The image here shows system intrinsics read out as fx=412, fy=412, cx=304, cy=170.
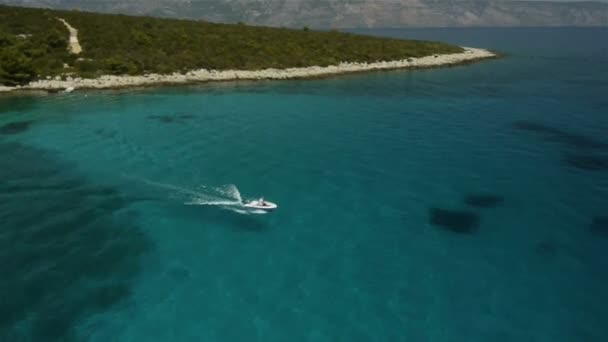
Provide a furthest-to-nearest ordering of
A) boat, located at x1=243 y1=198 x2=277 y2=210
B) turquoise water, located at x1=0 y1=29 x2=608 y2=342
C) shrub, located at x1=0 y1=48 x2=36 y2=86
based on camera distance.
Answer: shrub, located at x1=0 y1=48 x2=36 y2=86, boat, located at x1=243 y1=198 x2=277 y2=210, turquoise water, located at x1=0 y1=29 x2=608 y2=342

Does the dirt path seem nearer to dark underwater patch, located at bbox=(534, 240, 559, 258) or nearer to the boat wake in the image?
the boat wake

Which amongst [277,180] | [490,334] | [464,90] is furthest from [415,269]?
[464,90]

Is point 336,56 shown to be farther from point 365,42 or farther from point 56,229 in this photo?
point 56,229

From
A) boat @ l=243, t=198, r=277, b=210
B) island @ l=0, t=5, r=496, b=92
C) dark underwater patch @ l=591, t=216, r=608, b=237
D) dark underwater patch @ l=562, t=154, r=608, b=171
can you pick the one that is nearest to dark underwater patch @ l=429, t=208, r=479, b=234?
dark underwater patch @ l=591, t=216, r=608, b=237

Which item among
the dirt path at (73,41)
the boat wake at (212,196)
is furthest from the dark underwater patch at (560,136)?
the dirt path at (73,41)

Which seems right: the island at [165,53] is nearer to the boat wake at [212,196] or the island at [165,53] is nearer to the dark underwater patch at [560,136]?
the dark underwater patch at [560,136]
